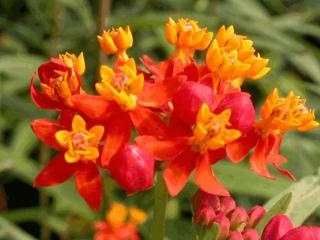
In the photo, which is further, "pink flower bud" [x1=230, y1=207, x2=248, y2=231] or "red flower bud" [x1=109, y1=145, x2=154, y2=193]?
"pink flower bud" [x1=230, y1=207, x2=248, y2=231]

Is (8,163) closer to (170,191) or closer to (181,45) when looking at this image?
(181,45)

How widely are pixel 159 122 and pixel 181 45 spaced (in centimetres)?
45

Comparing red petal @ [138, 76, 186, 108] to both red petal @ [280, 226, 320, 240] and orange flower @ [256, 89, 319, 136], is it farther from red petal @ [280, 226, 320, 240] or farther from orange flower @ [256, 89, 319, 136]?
red petal @ [280, 226, 320, 240]

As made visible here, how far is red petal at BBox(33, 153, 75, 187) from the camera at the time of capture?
2.10 m

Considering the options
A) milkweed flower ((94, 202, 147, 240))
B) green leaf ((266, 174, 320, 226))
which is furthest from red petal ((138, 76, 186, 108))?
milkweed flower ((94, 202, 147, 240))

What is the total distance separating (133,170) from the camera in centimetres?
194

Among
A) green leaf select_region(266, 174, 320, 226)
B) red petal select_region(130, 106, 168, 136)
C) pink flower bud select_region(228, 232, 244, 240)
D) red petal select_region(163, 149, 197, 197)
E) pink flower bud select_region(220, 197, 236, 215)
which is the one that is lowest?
green leaf select_region(266, 174, 320, 226)

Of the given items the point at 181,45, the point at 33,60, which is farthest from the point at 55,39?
the point at 181,45

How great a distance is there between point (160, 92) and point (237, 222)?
0.40 meters

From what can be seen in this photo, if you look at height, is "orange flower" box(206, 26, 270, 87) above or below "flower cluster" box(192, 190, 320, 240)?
above

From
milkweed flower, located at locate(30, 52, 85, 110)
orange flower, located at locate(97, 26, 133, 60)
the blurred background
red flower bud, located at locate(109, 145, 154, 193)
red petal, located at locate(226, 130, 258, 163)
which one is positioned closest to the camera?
red flower bud, located at locate(109, 145, 154, 193)

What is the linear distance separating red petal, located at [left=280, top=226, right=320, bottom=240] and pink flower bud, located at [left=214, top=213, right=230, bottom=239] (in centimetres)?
15

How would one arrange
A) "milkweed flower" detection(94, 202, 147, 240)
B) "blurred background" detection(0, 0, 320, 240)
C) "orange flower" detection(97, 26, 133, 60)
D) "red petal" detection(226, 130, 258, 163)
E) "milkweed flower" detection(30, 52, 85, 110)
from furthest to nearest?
"milkweed flower" detection(94, 202, 147, 240), "blurred background" detection(0, 0, 320, 240), "orange flower" detection(97, 26, 133, 60), "milkweed flower" detection(30, 52, 85, 110), "red petal" detection(226, 130, 258, 163)

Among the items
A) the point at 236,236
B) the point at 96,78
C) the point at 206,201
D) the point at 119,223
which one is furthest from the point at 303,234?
the point at 119,223
